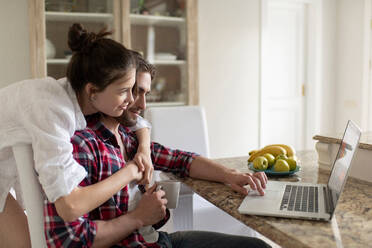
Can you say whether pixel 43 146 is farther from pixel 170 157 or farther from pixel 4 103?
pixel 170 157

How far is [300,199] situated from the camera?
110 centimetres

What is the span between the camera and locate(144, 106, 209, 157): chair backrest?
2.13 meters

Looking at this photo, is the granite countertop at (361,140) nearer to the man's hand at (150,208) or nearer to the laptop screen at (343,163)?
the laptop screen at (343,163)

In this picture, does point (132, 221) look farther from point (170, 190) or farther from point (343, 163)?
point (343, 163)

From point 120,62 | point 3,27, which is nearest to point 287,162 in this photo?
point 120,62

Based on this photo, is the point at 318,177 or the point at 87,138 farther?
the point at 318,177

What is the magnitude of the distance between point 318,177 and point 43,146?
987 mm

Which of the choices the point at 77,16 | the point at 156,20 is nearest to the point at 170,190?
the point at 77,16

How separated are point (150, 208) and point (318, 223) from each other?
46 centimetres

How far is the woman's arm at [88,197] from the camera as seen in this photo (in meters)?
0.92

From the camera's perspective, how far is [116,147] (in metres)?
1.22

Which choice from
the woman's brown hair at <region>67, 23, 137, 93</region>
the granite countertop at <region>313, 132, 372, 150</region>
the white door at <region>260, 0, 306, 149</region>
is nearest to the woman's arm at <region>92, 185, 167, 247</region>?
the woman's brown hair at <region>67, 23, 137, 93</region>

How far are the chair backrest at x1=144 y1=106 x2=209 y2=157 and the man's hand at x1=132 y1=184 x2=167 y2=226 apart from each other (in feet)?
3.26

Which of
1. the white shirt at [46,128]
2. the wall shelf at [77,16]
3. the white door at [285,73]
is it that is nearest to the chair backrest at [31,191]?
the white shirt at [46,128]
